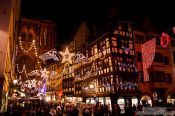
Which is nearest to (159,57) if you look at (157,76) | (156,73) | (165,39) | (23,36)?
(156,73)

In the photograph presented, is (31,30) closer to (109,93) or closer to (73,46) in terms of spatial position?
(73,46)

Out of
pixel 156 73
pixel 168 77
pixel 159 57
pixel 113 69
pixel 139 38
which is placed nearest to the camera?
pixel 113 69

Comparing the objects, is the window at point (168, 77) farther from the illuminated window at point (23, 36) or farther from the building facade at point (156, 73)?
the illuminated window at point (23, 36)

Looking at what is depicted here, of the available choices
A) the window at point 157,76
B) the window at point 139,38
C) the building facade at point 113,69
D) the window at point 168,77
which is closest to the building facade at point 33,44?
the building facade at point 113,69

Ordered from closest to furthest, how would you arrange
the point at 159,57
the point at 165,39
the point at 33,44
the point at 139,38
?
1. the point at 165,39
2. the point at 139,38
3. the point at 159,57
4. the point at 33,44

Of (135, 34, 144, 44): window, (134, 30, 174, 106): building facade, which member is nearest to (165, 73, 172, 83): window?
(134, 30, 174, 106): building facade

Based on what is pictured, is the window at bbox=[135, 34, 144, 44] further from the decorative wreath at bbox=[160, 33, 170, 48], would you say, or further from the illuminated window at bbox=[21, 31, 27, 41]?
the illuminated window at bbox=[21, 31, 27, 41]

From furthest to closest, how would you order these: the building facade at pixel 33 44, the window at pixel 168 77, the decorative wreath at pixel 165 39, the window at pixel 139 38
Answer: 1. the building facade at pixel 33 44
2. the window at pixel 168 77
3. the window at pixel 139 38
4. the decorative wreath at pixel 165 39

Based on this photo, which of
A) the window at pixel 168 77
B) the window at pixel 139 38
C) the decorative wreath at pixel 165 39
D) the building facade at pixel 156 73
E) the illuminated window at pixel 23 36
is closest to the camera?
the decorative wreath at pixel 165 39

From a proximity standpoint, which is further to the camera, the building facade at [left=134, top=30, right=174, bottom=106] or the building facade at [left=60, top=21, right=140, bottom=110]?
the building facade at [left=134, top=30, right=174, bottom=106]

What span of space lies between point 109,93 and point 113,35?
8347 millimetres

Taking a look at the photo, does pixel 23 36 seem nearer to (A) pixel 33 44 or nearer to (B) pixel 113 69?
(A) pixel 33 44

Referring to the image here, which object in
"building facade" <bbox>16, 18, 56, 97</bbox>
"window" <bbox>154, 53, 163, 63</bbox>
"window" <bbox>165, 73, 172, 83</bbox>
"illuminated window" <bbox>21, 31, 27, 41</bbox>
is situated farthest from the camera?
"illuminated window" <bbox>21, 31, 27, 41</bbox>

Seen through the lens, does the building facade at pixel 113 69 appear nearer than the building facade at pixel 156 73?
Yes
